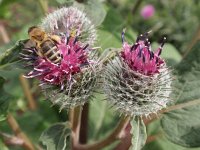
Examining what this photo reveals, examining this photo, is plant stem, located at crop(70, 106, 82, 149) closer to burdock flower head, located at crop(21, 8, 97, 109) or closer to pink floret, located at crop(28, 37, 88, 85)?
burdock flower head, located at crop(21, 8, 97, 109)

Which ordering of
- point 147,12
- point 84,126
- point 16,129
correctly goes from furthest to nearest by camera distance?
1. point 147,12
2. point 84,126
3. point 16,129

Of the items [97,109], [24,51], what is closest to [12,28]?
[97,109]

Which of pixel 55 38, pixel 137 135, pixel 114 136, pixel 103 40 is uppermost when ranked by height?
pixel 103 40

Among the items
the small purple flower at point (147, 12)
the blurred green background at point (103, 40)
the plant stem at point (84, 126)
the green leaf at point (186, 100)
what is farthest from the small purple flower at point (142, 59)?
the small purple flower at point (147, 12)

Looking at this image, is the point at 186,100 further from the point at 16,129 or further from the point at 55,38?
the point at 16,129

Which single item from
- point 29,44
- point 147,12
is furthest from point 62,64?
point 147,12

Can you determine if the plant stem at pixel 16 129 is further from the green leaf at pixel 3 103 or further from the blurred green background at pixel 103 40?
the green leaf at pixel 3 103
